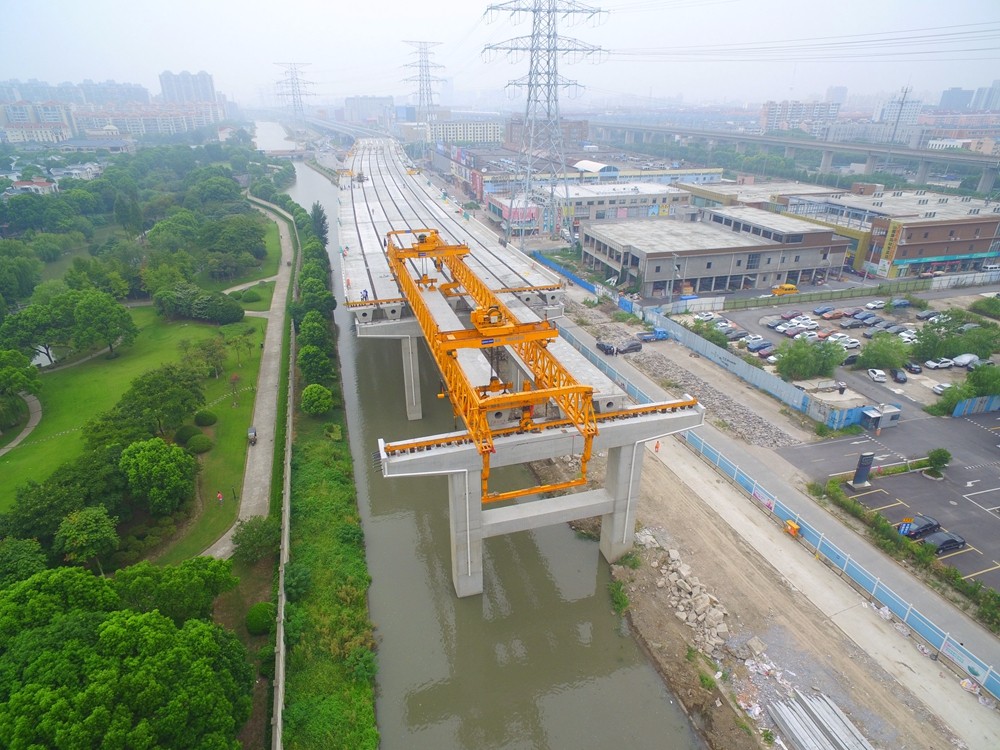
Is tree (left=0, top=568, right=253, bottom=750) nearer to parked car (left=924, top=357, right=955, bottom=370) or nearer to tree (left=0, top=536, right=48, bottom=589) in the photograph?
tree (left=0, top=536, right=48, bottom=589)

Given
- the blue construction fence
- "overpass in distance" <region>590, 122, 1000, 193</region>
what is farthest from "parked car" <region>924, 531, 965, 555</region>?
"overpass in distance" <region>590, 122, 1000, 193</region>

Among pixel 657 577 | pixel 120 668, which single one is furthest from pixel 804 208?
pixel 120 668

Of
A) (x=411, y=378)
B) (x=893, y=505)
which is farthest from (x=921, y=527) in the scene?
(x=411, y=378)

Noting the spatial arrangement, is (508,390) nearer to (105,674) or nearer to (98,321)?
(105,674)

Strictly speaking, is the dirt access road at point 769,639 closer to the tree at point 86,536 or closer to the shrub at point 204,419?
the tree at point 86,536

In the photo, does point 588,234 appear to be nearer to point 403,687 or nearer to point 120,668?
point 403,687

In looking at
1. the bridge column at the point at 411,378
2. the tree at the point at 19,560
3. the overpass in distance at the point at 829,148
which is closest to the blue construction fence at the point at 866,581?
the bridge column at the point at 411,378
